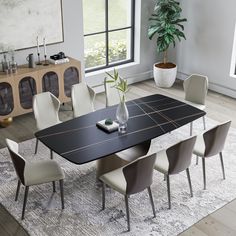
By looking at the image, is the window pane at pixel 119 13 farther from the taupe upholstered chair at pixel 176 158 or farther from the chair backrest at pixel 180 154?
the chair backrest at pixel 180 154

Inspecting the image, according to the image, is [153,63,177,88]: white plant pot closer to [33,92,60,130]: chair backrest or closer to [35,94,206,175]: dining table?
[35,94,206,175]: dining table

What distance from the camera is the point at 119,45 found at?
7.82m

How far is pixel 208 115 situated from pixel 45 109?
2.71 metres

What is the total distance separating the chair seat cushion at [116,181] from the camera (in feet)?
13.3

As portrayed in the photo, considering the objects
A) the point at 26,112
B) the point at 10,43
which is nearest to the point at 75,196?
the point at 26,112

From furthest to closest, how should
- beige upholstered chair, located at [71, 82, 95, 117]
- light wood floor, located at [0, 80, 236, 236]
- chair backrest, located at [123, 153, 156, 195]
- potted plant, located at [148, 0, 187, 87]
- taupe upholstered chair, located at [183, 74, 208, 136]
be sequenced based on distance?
potted plant, located at [148, 0, 187, 87] < taupe upholstered chair, located at [183, 74, 208, 136] < beige upholstered chair, located at [71, 82, 95, 117] < light wood floor, located at [0, 80, 236, 236] < chair backrest, located at [123, 153, 156, 195]

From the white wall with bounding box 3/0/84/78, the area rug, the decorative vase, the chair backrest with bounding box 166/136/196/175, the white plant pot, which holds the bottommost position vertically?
the area rug

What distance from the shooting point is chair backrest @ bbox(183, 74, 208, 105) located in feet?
19.3

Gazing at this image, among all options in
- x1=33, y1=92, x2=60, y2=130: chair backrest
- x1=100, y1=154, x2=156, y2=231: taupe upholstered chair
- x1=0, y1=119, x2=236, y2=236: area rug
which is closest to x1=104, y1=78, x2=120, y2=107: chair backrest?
x1=33, y1=92, x2=60, y2=130: chair backrest

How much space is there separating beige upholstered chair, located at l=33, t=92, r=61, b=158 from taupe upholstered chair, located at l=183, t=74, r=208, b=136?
1890 millimetres

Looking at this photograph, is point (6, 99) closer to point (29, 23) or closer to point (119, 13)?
point (29, 23)

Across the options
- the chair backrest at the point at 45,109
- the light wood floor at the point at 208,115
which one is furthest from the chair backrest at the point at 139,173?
the chair backrest at the point at 45,109

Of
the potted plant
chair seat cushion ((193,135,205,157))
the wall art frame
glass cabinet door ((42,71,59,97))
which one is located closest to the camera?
chair seat cushion ((193,135,205,157))

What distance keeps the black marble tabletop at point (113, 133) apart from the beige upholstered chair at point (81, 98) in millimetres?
526
